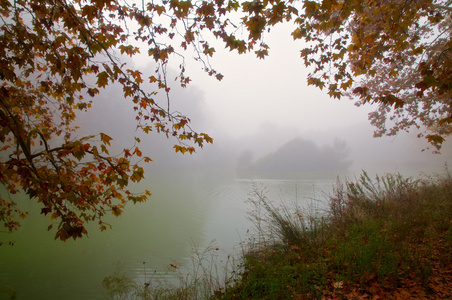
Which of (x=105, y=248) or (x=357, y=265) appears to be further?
(x=105, y=248)

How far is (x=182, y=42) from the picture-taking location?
344 centimetres

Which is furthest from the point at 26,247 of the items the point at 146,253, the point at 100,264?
the point at 146,253

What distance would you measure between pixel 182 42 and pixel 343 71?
2.74 metres

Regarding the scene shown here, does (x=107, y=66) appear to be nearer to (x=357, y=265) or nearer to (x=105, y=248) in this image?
(x=357, y=265)

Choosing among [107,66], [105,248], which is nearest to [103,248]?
[105,248]

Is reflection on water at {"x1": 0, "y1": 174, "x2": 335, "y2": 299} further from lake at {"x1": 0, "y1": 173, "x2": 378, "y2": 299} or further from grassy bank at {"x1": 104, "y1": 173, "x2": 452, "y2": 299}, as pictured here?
grassy bank at {"x1": 104, "y1": 173, "x2": 452, "y2": 299}

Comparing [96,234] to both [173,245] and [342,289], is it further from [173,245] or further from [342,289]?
[342,289]

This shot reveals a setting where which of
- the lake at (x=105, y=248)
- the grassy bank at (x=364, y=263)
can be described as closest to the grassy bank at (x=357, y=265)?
the grassy bank at (x=364, y=263)

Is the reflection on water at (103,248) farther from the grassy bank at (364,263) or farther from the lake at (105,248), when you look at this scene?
the grassy bank at (364,263)

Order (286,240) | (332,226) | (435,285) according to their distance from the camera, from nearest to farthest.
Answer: (435,285)
(286,240)
(332,226)

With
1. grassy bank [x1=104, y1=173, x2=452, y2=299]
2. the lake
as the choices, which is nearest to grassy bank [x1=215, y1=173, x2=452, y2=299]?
grassy bank [x1=104, y1=173, x2=452, y2=299]

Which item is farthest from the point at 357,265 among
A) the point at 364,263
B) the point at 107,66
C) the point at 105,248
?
the point at 105,248

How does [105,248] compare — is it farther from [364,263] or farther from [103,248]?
[364,263]

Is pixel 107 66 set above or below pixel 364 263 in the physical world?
above
